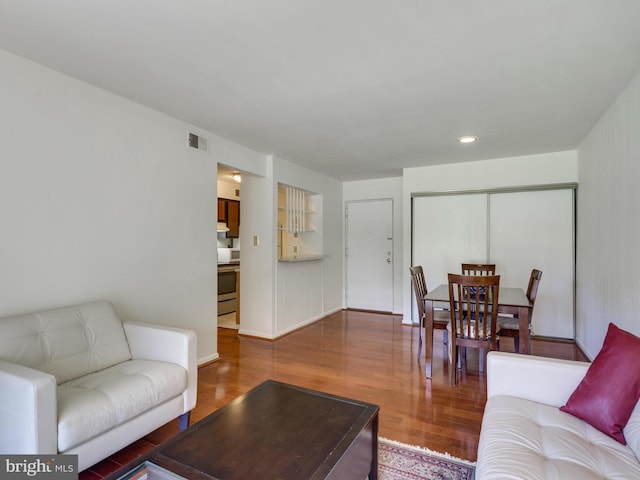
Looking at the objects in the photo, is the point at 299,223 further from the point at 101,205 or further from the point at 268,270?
the point at 101,205

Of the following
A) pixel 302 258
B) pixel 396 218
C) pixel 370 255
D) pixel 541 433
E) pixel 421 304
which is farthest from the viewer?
pixel 370 255

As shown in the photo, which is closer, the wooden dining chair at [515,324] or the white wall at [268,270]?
the wooden dining chair at [515,324]

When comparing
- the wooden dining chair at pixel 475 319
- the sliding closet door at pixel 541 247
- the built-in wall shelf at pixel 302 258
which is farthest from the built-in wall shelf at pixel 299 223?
the sliding closet door at pixel 541 247

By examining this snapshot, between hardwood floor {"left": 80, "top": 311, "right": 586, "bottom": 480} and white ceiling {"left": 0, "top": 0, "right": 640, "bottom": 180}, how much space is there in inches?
91.7

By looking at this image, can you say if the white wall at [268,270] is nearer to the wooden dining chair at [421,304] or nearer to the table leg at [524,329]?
the wooden dining chair at [421,304]

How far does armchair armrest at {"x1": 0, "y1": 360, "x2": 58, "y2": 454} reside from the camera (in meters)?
1.41

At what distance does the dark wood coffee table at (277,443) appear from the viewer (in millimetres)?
1181

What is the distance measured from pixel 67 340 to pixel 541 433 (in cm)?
251

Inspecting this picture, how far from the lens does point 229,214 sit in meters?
6.20

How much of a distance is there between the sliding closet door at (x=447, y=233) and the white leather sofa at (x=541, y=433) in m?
3.05

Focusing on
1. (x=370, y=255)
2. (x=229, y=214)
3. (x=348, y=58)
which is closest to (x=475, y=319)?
(x=348, y=58)

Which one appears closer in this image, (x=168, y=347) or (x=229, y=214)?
(x=168, y=347)

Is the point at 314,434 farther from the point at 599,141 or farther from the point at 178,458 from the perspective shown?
the point at 599,141

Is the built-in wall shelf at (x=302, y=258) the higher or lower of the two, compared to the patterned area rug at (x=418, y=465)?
higher
